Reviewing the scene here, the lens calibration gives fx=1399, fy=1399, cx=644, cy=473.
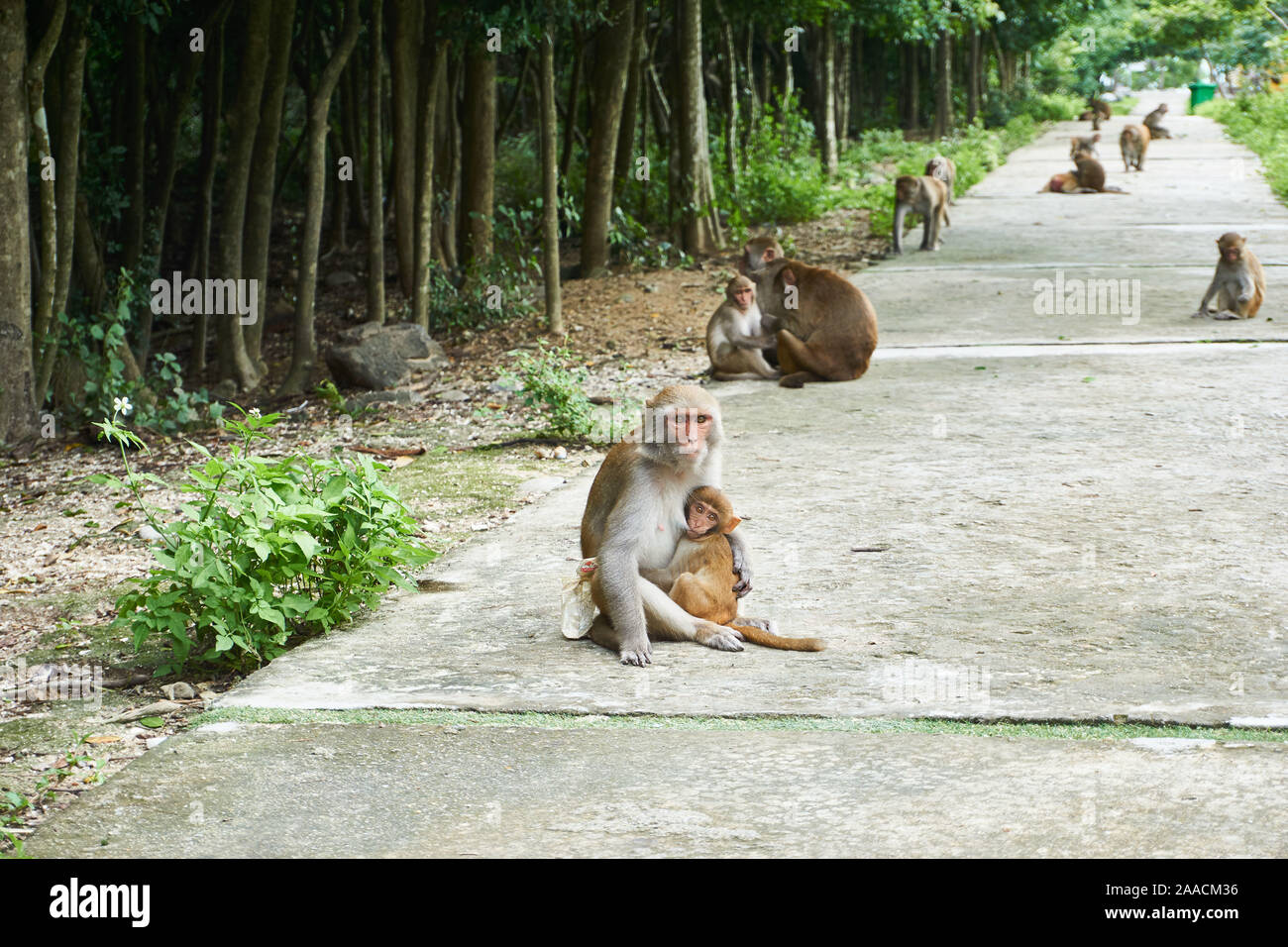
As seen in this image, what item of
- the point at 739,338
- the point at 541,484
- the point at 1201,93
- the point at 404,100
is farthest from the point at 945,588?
the point at 1201,93

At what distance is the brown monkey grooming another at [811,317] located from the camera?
9.25 metres

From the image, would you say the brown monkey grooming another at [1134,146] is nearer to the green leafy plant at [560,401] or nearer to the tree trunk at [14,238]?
the green leafy plant at [560,401]

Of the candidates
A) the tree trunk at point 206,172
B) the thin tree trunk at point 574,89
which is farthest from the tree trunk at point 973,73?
the tree trunk at point 206,172

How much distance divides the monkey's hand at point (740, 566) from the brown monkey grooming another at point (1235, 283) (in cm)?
745

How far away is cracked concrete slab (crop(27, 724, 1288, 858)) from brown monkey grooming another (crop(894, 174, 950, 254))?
12.0 metres

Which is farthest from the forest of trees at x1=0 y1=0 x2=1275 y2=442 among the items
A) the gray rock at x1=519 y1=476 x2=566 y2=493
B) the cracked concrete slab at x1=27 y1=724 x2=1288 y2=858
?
the cracked concrete slab at x1=27 y1=724 x2=1288 y2=858

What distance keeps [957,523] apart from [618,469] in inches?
77.4

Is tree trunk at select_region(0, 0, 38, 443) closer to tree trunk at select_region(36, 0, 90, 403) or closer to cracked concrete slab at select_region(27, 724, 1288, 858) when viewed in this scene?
tree trunk at select_region(36, 0, 90, 403)

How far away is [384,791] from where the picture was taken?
3.46m

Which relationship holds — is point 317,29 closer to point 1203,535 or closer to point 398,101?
point 398,101

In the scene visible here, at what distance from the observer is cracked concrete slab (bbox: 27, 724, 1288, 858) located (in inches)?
122

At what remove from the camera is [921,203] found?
15.1 m

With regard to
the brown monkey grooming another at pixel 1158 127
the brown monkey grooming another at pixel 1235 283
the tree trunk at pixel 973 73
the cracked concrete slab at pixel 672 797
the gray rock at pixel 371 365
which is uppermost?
the tree trunk at pixel 973 73

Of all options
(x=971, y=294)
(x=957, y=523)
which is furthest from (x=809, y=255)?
(x=957, y=523)
